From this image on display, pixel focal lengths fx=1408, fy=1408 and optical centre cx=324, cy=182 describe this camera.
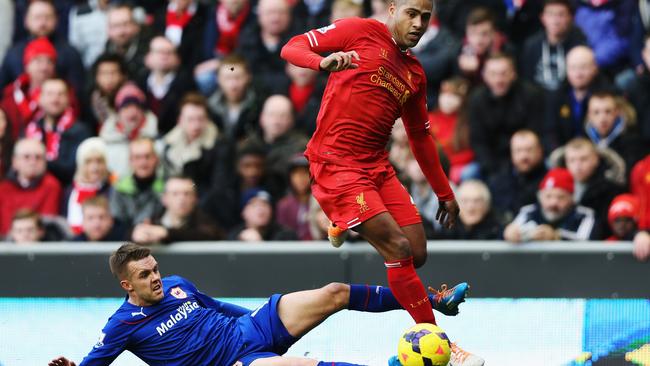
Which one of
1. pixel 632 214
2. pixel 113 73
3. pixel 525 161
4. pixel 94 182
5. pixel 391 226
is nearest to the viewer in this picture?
pixel 391 226

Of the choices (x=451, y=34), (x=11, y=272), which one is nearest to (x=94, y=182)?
(x=11, y=272)

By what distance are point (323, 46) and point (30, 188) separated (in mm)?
4718

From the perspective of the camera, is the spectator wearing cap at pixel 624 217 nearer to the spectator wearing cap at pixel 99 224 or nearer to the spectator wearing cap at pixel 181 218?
the spectator wearing cap at pixel 181 218

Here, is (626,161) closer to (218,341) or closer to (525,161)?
(525,161)

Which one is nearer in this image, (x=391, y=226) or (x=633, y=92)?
(x=391, y=226)

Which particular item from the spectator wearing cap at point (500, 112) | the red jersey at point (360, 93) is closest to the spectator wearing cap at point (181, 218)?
the spectator wearing cap at point (500, 112)

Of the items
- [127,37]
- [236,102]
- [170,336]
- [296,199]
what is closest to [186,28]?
[127,37]

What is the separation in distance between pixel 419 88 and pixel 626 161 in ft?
9.75

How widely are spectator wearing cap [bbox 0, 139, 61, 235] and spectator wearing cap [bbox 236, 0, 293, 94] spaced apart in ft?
6.83

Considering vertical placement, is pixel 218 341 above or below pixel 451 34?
below

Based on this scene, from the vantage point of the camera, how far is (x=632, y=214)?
10719 mm

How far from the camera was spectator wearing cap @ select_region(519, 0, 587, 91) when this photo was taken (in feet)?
40.1

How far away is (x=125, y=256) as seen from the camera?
9.05 m

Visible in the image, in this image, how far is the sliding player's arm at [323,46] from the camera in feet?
27.0
